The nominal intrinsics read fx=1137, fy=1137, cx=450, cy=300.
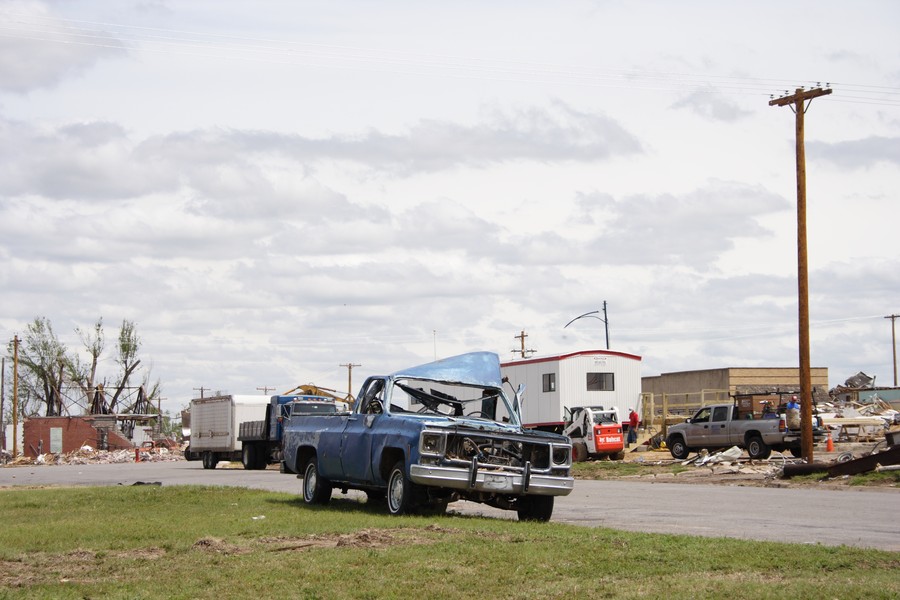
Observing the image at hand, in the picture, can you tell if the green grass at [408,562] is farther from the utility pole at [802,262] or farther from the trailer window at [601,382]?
the trailer window at [601,382]

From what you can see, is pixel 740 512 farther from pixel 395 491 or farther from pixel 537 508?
pixel 395 491

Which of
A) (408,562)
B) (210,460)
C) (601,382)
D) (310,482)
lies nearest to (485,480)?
(310,482)

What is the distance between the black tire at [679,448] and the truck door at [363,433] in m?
23.2

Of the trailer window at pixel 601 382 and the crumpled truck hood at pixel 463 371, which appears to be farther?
the trailer window at pixel 601 382

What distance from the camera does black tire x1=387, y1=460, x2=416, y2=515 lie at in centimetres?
1462

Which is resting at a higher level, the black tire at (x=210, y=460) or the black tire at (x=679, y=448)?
the black tire at (x=679, y=448)

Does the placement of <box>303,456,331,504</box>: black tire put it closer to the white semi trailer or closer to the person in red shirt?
the white semi trailer

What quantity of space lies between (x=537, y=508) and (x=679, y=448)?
23.7m

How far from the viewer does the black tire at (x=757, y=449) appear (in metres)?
35.0

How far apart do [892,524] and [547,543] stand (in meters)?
6.37

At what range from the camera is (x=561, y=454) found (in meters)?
15.1

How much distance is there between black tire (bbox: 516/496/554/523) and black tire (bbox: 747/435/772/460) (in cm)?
2129

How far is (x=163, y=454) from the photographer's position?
66500mm

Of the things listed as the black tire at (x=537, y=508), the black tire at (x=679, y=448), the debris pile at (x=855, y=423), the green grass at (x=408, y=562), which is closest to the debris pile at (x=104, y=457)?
the black tire at (x=679, y=448)
